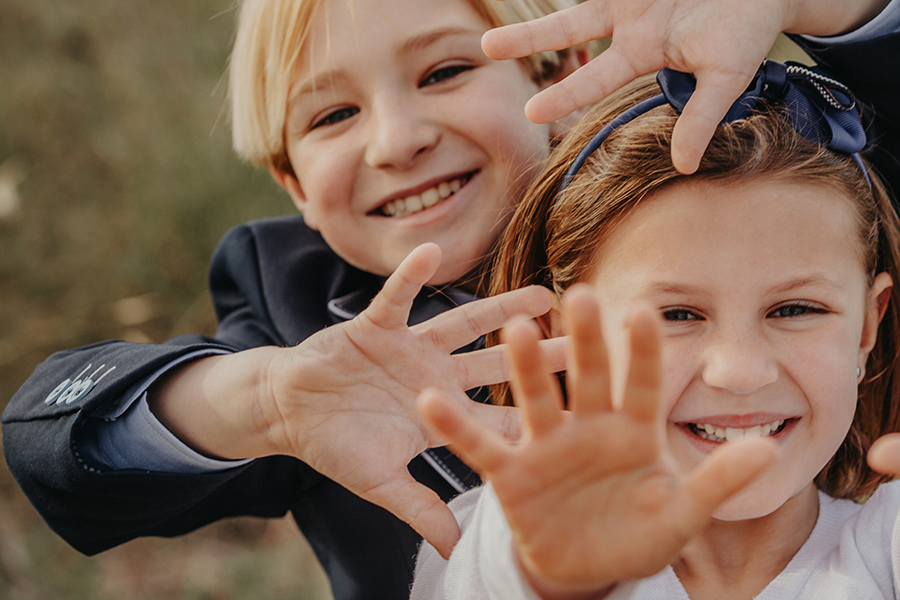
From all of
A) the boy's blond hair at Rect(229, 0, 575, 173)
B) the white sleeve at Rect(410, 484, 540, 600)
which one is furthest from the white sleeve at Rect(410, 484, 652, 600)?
the boy's blond hair at Rect(229, 0, 575, 173)

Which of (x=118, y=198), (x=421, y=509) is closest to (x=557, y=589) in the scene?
(x=421, y=509)

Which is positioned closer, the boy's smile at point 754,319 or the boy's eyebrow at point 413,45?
the boy's smile at point 754,319

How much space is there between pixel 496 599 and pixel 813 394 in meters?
0.51

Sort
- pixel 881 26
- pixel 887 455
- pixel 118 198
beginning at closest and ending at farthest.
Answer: pixel 887 455
pixel 881 26
pixel 118 198

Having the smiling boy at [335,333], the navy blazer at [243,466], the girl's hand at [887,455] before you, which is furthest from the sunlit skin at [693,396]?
the navy blazer at [243,466]

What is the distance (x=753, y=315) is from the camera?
3.31 ft

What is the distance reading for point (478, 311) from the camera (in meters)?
1.13

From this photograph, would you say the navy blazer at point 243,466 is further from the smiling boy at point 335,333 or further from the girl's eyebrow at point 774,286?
the girl's eyebrow at point 774,286

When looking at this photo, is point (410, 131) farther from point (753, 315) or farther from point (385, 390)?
point (753, 315)

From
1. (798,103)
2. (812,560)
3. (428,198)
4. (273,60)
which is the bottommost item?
(812,560)

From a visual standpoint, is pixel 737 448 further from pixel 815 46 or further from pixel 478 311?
pixel 815 46

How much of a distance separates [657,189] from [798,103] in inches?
10.8

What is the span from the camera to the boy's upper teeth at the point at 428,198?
1.49 meters

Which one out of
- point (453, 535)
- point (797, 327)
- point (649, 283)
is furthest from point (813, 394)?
point (453, 535)
